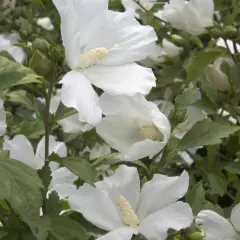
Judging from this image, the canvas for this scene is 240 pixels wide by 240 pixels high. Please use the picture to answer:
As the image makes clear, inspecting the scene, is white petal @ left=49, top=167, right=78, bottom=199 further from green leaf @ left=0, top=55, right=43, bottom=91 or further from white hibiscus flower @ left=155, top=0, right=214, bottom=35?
white hibiscus flower @ left=155, top=0, right=214, bottom=35

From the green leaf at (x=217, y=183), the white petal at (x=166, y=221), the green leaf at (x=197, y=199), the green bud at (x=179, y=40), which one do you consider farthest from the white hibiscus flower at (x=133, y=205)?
the green bud at (x=179, y=40)

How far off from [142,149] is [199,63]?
1.25 ft

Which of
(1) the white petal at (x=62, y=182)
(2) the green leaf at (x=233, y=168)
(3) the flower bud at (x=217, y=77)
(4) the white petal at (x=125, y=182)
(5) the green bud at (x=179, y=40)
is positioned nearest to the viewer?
(4) the white petal at (x=125, y=182)

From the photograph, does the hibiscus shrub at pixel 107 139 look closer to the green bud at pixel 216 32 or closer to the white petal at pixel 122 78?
the white petal at pixel 122 78

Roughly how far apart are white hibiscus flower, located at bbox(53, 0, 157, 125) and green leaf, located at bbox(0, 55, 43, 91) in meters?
0.04

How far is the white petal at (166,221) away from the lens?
2.36 ft

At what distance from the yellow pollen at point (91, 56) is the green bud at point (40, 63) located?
4 centimetres

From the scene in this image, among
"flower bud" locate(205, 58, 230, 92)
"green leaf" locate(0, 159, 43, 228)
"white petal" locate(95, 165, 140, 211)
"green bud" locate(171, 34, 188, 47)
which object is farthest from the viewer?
"green bud" locate(171, 34, 188, 47)

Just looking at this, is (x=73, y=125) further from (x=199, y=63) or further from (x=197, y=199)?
(x=197, y=199)

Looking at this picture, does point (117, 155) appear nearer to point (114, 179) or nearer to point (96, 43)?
point (114, 179)

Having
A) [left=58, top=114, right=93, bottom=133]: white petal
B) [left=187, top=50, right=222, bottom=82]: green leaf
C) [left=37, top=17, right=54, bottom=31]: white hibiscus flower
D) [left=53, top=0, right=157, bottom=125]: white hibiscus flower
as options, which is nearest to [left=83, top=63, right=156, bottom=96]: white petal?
[left=53, top=0, right=157, bottom=125]: white hibiscus flower

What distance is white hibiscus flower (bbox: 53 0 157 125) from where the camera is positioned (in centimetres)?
70

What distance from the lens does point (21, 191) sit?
0.69 meters

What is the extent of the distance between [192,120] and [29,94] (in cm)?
38
